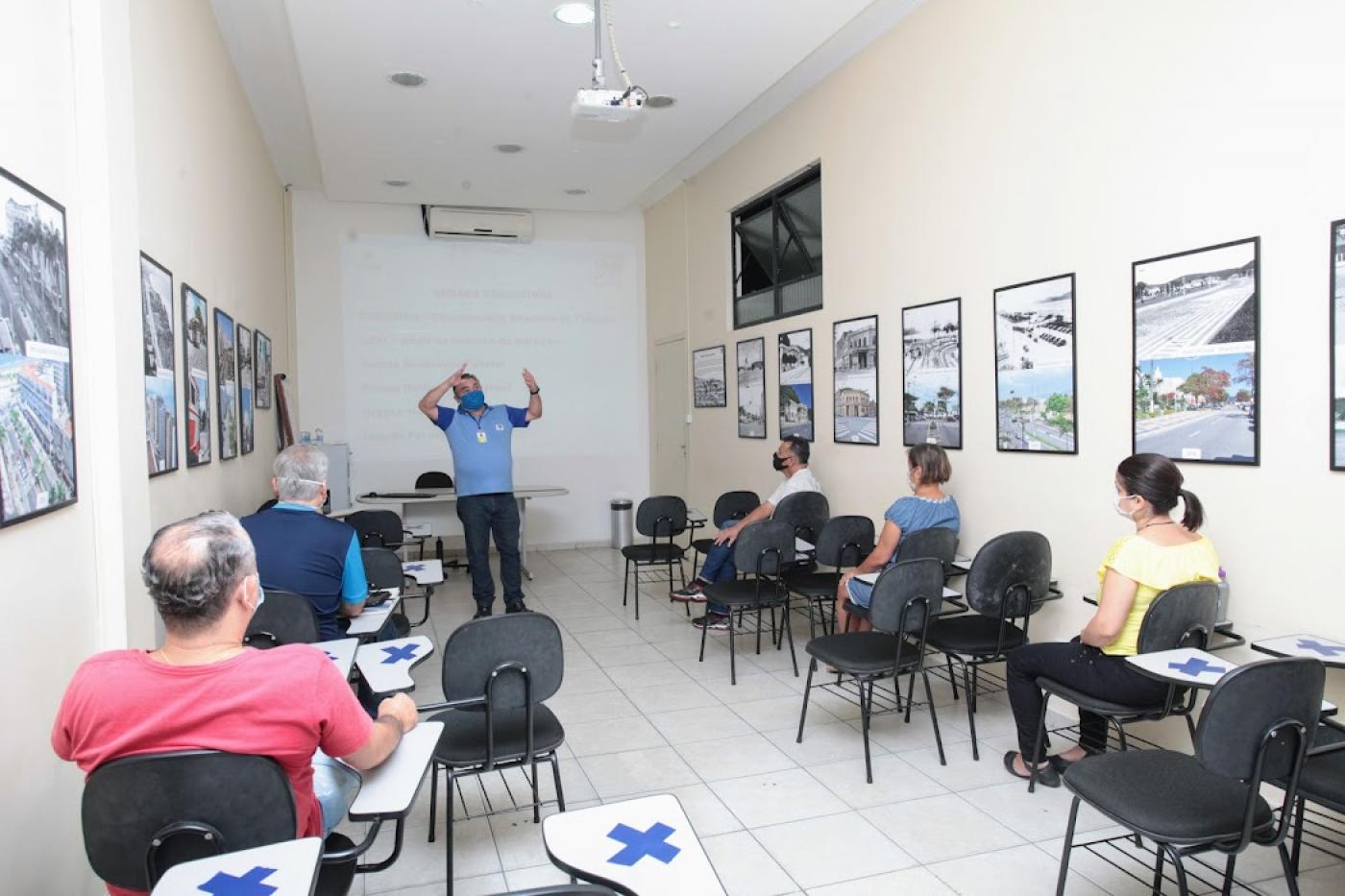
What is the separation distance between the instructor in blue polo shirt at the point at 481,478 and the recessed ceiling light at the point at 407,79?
184 cm

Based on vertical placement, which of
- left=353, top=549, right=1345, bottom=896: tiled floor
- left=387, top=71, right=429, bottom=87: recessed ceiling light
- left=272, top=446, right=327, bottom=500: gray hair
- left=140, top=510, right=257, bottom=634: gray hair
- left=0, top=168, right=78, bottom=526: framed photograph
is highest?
left=387, top=71, right=429, bottom=87: recessed ceiling light

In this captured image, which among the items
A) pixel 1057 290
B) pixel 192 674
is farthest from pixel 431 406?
pixel 192 674

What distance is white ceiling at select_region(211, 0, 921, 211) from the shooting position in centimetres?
445

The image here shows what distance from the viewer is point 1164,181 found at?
3.21m

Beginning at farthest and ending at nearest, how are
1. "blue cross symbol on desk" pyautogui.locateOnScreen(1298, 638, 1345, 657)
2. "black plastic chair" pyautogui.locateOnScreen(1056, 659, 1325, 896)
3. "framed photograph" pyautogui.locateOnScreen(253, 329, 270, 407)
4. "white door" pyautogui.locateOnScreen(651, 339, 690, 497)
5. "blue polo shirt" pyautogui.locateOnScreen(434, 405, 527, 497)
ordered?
"white door" pyautogui.locateOnScreen(651, 339, 690, 497), "framed photograph" pyautogui.locateOnScreen(253, 329, 270, 407), "blue polo shirt" pyautogui.locateOnScreen(434, 405, 527, 497), "blue cross symbol on desk" pyautogui.locateOnScreen(1298, 638, 1345, 657), "black plastic chair" pyautogui.locateOnScreen(1056, 659, 1325, 896)

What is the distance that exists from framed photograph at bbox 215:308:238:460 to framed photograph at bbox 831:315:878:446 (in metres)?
3.66

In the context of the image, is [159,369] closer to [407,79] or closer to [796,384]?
[407,79]

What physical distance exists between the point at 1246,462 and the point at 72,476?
363 cm

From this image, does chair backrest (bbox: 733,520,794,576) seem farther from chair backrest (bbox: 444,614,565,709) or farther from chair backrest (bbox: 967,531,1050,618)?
chair backrest (bbox: 444,614,565,709)

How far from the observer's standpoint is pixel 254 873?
4.19ft

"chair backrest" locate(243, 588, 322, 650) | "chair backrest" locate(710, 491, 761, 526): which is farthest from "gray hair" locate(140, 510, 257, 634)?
"chair backrest" locate(710, 491, 761, 526)

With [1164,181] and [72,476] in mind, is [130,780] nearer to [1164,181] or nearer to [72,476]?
[72,476]

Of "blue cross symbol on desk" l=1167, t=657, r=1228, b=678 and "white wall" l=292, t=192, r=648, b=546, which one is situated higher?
"white wall" l=292, t=192, r=648, b=546

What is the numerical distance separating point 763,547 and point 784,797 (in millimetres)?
1586
